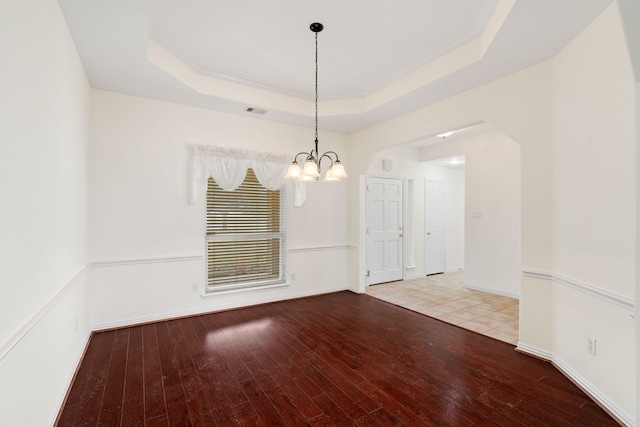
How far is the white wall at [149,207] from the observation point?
3.45 m

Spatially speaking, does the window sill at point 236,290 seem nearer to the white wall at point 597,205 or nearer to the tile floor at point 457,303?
the tile floor at point 457,303

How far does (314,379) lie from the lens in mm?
2469

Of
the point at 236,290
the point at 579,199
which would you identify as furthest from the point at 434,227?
the point at 236,290

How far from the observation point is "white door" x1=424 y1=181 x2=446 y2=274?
6633 mm

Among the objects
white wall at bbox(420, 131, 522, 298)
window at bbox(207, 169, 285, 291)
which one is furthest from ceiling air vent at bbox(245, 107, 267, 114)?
white wall at bbox(420, 131, 522, 298)

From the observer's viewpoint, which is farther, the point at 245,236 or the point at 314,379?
the point at 245,236

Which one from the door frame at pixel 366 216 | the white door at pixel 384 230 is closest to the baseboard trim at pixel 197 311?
the door frame at pixel 366 216

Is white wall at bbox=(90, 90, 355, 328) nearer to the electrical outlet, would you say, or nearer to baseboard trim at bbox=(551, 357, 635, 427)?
baseboard trim at bbox=(551, 357, 635, 427)

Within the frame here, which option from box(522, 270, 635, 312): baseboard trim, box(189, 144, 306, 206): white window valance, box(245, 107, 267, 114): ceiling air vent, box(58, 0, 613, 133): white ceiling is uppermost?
box(58, 0, 613, 133): white ceiling

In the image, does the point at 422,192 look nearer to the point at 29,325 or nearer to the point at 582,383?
the point at 582,383

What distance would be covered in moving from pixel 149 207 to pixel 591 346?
465 centimetres

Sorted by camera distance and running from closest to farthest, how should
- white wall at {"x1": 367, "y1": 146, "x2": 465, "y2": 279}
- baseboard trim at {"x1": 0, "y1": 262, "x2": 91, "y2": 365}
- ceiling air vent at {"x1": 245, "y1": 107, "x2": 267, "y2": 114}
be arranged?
baseboard trim at {"x1": 0, "y1": 262, "x2": 91, "y2": 365}, ceiling air vent at {"x1": 245, "y1": 107, "x2": 267, "y2": 114}, white wall at {"x1": 367, "y1": 146, "x2": 465, "y2": 279}

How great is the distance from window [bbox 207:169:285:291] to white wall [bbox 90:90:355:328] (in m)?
0.17

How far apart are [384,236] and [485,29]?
3.88 metres
